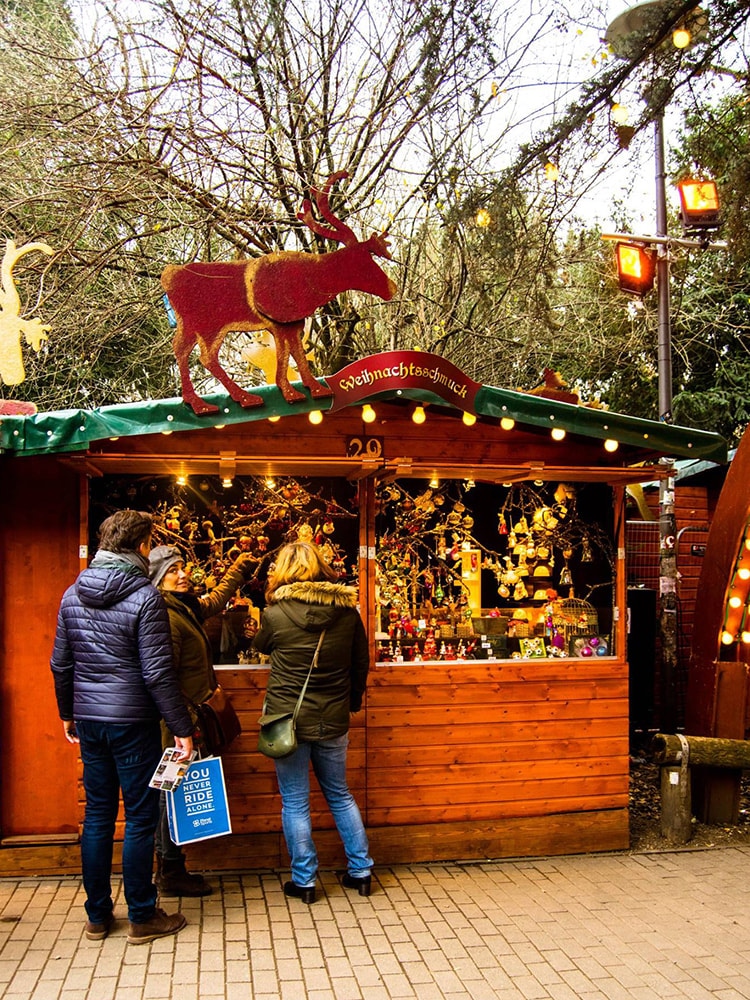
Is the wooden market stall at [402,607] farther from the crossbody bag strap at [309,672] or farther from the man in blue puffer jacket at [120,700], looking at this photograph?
the man in blue puffer jacket at [120,700]

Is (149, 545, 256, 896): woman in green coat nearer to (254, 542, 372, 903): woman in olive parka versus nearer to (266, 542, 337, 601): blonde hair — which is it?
(254, 542, 372, 903): woman in olive parka

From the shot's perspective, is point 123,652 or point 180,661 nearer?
point 123,652

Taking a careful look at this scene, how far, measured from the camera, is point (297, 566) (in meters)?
4.70

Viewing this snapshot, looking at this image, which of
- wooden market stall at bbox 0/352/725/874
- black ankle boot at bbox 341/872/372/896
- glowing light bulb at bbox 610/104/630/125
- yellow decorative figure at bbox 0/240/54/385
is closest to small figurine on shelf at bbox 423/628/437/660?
wooden market stall at bbox 0/352/725/874

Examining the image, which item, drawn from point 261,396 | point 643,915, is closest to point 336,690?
point 261,396

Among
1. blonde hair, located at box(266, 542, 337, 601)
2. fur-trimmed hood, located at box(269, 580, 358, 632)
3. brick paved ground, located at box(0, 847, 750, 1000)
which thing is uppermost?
blonde hair, located at box(266, 542, 337, 601)

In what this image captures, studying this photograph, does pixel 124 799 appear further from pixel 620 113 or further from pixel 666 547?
pixel 666 547

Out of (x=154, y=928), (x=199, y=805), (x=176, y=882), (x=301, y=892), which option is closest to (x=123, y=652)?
(x=199, y=805)

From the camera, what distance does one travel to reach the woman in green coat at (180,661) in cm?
453

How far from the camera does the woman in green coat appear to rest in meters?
4.53

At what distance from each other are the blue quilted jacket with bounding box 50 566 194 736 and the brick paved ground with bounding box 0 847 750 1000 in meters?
1.09

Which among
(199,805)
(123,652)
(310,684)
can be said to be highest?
(123,652)

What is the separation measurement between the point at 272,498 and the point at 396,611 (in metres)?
1.13

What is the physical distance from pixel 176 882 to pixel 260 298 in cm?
327
